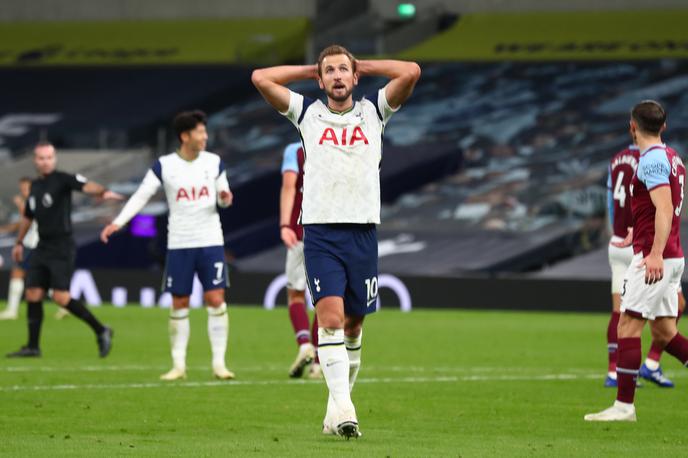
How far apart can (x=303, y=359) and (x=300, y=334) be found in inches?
16.8

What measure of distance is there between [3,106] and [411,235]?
1581 cm

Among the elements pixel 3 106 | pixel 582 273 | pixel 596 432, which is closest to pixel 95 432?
pixel 596 432

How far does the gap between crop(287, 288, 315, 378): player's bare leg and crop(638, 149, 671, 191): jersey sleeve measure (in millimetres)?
4481

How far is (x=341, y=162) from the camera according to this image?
31.5 feet

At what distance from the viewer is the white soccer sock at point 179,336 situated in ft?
45.5

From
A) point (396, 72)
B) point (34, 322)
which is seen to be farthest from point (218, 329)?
point (396, 72)

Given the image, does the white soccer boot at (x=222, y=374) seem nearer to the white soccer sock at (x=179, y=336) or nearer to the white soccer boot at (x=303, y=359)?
the white soccer sock at (x=179, y=336)

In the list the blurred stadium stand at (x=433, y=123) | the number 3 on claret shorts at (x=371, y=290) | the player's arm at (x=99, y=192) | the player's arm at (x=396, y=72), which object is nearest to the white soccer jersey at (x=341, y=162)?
the player's arm at (x=396, y=72)

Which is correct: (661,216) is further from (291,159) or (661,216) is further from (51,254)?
(51,254)

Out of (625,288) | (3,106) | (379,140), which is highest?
(3,106)

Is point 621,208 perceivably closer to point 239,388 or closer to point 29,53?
point 239,388

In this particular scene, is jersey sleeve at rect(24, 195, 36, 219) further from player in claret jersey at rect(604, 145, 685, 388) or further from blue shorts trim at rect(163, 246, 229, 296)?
player in claret jersey at rect(604, 145, 685, 388)

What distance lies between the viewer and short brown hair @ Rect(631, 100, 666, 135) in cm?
1038

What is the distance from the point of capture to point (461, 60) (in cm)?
4141
